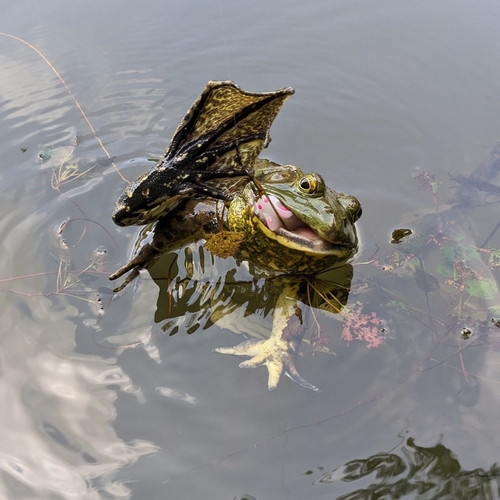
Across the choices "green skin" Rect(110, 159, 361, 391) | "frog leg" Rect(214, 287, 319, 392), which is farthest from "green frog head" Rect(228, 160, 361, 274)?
"frog leg" Rect(214, 287, 319, 392)

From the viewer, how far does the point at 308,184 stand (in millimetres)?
2861

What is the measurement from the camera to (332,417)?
2889 mm

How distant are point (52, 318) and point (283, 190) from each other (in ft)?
6.25

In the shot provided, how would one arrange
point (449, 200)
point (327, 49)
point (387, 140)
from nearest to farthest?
point (449, 200) → point (387, 140) → point (327, 49)

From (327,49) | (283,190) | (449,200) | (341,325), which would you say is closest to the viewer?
(283,190)

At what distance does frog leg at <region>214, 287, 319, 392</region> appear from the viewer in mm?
3041

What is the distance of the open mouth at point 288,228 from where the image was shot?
287 centimetres

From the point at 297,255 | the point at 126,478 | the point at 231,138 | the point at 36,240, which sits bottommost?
the point at 126,478

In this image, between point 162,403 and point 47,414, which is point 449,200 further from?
point 47,414

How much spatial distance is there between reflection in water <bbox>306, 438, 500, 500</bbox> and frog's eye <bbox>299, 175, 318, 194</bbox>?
63.1 inches

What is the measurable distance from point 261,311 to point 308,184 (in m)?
1.06

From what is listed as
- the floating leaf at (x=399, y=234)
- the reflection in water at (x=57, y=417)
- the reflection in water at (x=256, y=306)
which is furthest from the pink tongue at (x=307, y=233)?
the reflection in water at (x=57, y=417)

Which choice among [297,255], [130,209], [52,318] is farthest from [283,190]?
[52,318]

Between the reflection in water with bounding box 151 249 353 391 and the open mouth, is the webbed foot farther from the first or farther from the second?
the open mouth
